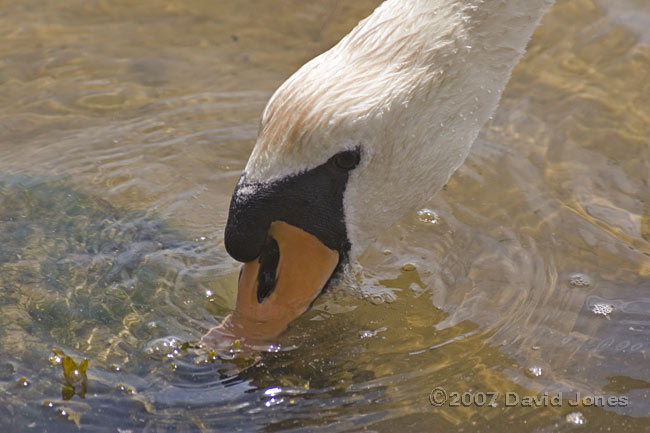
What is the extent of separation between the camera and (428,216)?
18.3 ft

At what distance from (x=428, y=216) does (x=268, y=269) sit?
4.97ft

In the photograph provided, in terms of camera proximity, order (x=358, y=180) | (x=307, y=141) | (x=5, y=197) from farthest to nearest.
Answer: (x=5, y=197)
(x=358, y=180)
(x=307, y=141)

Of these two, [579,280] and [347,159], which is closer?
[347,159]

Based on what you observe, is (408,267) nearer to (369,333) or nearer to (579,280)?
(369,333)

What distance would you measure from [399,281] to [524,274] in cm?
66

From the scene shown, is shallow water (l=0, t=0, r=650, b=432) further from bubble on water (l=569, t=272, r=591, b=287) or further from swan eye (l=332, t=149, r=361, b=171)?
swan eye (l=332, t=149, r=361, b=171)

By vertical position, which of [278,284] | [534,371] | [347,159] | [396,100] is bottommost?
[534,371]

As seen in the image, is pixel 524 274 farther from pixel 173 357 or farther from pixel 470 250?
pixel 173 357

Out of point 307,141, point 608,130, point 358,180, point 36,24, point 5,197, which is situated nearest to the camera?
point 307,141

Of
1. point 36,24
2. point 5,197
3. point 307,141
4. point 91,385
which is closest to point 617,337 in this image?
point 307,141

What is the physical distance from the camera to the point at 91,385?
4.16 meters

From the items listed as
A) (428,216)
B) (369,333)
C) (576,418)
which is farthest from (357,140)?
(428,216)

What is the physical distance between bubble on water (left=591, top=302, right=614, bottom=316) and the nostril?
1.66 metres

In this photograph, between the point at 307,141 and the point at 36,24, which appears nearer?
the point at 307,141
